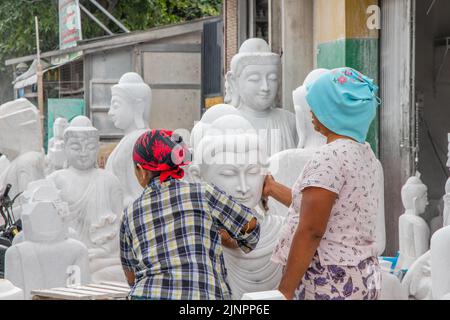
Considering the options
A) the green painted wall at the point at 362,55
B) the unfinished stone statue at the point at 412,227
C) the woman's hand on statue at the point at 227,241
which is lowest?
the unfinished stone statue at the point at 412,227

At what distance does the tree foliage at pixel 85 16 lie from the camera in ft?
64.7

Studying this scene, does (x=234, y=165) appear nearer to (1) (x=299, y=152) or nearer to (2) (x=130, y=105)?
(1) (x=299, y=152)

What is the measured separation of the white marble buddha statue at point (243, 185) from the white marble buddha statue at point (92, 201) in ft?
9.13

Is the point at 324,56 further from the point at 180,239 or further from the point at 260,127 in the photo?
the point at 180,239

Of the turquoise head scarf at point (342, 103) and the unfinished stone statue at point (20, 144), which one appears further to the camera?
the unfinished stone statue at point (20, 144)

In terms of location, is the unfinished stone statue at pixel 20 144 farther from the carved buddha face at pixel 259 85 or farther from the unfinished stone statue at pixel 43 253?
the unfinished stone statue at pixel 43 253

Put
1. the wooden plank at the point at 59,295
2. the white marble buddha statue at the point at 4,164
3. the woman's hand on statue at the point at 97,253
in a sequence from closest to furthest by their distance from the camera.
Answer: the wooden plank at the point at 59,295, the woman's hand on statue at the point at 97,253, the white marble buddha statue at the point at 4,164

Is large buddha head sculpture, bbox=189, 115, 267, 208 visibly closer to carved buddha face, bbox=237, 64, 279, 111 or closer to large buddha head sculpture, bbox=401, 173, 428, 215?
carved buddha face, bbox=237, 64, 279, 111

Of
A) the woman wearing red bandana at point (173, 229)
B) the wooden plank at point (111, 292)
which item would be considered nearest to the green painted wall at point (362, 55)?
the wooden plank at point (111, 292)

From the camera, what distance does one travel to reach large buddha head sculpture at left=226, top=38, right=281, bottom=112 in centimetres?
812

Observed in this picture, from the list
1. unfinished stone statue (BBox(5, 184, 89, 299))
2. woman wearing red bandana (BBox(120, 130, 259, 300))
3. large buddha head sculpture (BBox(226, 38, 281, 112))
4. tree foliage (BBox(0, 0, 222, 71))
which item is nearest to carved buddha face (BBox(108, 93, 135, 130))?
large buddha head sculpture (BBox(226, 38, 281, 112))

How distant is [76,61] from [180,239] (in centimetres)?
1477

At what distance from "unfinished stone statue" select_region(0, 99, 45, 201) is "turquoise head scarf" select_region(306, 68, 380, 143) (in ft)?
17.6
